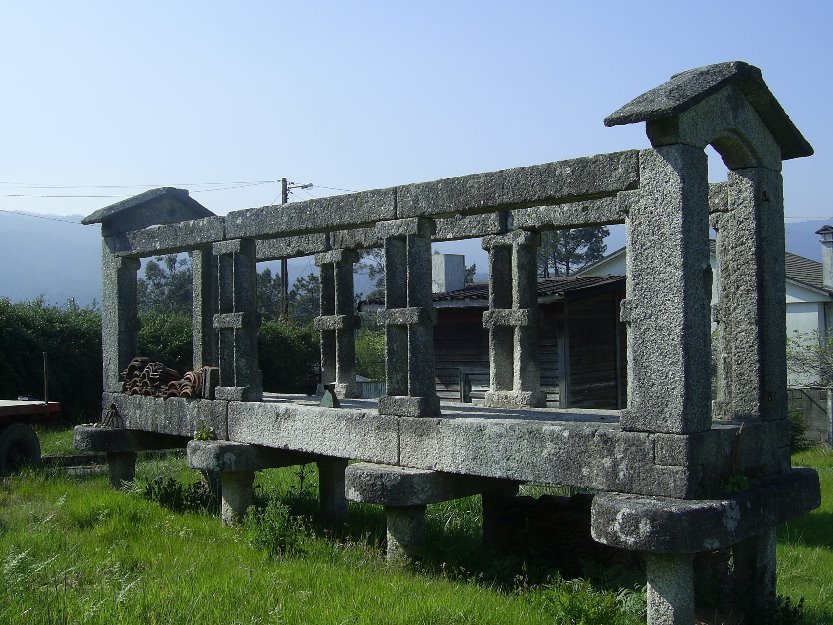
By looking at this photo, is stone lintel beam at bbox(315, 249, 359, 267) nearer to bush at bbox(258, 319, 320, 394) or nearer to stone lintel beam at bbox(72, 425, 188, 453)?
stone lintel beam at bbox(72, 425, 188, 453)

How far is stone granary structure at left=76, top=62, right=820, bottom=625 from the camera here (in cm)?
539

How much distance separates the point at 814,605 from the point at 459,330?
11.0 meters

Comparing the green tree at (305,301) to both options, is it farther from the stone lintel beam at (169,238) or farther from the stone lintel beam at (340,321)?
the stone lintel beam at (169,238)

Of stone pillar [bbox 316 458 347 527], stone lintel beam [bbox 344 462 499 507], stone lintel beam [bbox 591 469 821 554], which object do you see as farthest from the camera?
stone pillar [bbox 316 458 347 527]

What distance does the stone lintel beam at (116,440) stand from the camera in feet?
33.5

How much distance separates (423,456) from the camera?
679 cm

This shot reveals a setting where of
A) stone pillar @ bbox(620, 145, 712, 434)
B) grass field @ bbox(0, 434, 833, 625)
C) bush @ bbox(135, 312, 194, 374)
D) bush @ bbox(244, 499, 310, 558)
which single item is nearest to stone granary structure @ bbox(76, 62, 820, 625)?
stone pillar @ bbox(620, 145, 712, 434)

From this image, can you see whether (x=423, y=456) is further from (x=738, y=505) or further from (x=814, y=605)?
(x=814, y=605)

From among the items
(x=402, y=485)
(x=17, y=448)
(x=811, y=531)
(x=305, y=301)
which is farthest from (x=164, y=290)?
(x=402, y=485)

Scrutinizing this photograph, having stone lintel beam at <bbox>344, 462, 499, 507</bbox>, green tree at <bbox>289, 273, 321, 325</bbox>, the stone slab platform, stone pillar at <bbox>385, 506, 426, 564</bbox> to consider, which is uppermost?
green tree at <bbox>289, 273, 321, 325</bbox>

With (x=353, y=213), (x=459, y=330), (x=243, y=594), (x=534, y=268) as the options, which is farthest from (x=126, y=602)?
(x=459, y=330)

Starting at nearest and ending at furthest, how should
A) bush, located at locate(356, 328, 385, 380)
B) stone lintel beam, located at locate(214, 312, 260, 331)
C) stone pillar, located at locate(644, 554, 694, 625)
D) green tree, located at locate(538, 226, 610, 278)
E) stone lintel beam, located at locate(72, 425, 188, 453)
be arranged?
stone pillar, located at locate(644, 554, 694, 625) < stone lintel beam, located at locate(214, 312, 260, 331) < stone lintel beam, located at locate(72, 425, 188, 453) < bush, located at locate(356, 328, 385, 380) < green tree, located at locate(538, 226, 610, 278)

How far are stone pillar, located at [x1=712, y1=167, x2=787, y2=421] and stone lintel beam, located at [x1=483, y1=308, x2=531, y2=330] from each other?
3544 millimetres

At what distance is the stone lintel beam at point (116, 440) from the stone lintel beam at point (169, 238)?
2.12m
